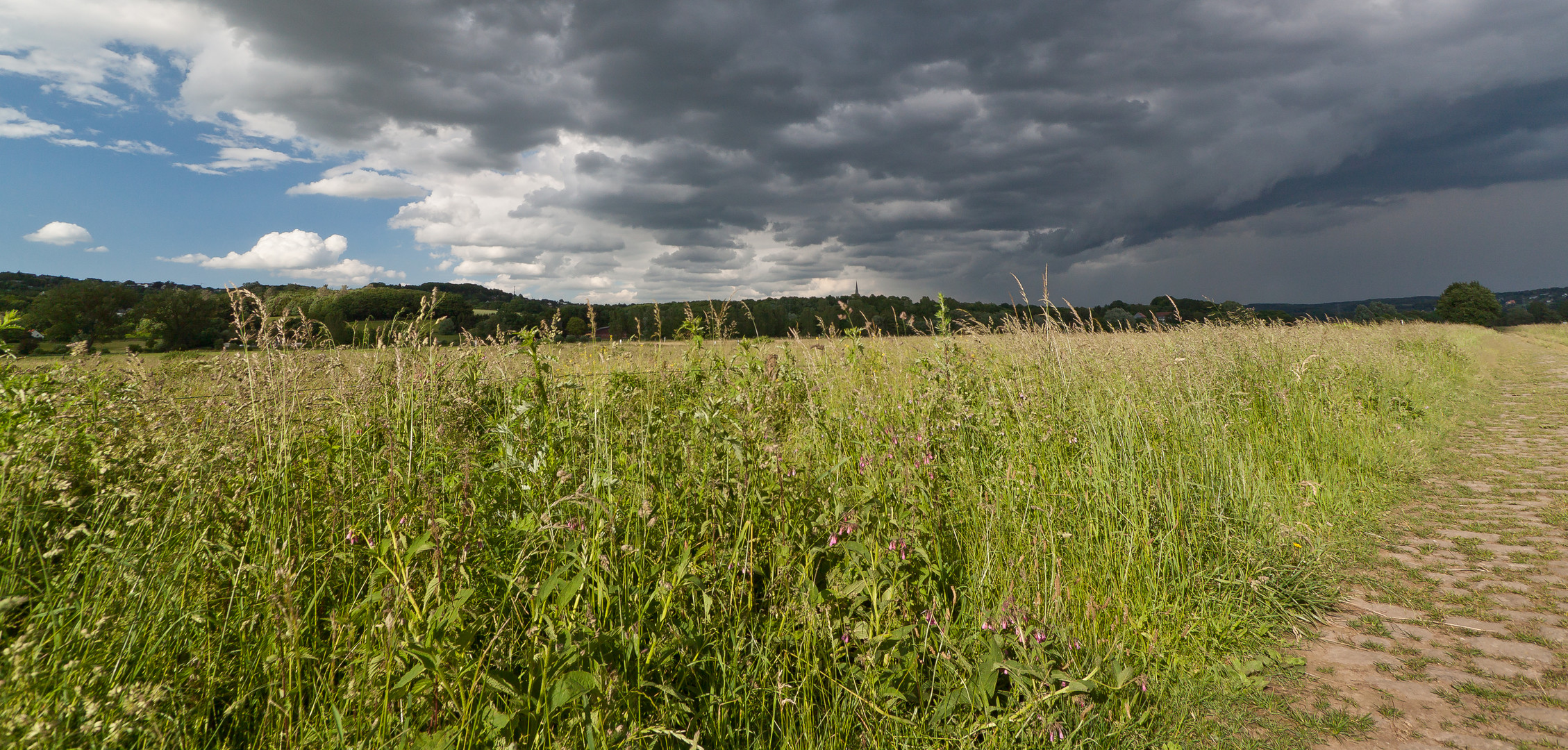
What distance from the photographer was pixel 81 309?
8.89 metres

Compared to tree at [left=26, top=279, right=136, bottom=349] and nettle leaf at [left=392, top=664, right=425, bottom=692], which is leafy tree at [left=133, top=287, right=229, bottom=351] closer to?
tree at [left=26, top=279, right=136, bottom=349]

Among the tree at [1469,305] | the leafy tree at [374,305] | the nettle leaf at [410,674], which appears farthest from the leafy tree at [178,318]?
the tree at [1469,305]

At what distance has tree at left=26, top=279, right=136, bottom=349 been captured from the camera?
25.4 ft

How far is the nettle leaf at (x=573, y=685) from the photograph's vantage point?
1.76m

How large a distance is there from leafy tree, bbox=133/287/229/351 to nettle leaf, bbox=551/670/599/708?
9768 mm

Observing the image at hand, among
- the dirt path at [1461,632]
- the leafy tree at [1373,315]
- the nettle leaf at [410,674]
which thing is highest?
the leafy tree at [1373,315]

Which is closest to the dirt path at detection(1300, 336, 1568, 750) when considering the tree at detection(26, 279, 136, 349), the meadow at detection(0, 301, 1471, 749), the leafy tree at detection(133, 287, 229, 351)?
the meadow at detection(0, 301, 1471, 749)

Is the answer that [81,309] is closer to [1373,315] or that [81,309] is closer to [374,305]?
[374,305]

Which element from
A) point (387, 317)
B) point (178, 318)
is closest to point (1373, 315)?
point (387, 317)

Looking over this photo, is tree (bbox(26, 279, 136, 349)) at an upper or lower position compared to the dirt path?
upper

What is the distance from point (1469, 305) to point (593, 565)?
88.4 meters

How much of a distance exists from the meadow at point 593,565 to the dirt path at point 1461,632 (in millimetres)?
313

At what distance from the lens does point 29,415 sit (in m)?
3.04

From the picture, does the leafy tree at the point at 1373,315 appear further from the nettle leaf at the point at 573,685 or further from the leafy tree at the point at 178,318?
the leafy tree at the point at 178,318
